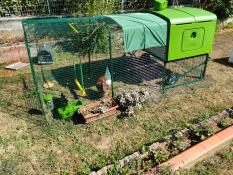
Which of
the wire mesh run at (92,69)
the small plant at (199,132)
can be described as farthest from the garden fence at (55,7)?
the small plant at (199,132)

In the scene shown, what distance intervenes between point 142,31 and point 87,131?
2847 millimetres

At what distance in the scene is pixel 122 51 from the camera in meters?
9.02

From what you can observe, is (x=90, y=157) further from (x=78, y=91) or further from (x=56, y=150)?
(x=78, y=91)

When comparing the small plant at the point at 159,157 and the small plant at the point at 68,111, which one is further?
the small plant at the point at 68,111

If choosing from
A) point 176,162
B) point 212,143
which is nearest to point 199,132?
point 212,143

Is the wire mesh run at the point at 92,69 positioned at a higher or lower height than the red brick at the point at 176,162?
higher

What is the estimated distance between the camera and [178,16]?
7.75 meters

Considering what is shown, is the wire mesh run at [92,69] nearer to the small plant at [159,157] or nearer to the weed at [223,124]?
the weed at [223,124]

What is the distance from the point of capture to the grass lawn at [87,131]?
6.05 metres

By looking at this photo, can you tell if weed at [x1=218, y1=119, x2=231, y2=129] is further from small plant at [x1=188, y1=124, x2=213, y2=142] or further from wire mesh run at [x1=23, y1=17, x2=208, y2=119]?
wire mesh run at [x1=23, y1=17, x2=208, y2=119]

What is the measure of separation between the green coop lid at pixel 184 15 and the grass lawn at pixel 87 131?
2.11 meters

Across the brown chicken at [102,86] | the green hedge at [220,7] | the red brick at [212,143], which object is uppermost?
the green hedge at [220,7]

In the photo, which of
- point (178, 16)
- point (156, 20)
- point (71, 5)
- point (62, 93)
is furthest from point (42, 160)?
point (71, 5)

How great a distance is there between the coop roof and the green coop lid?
25cm
